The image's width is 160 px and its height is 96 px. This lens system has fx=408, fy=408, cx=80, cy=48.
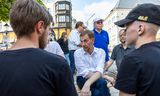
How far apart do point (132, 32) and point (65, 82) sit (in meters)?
0.87

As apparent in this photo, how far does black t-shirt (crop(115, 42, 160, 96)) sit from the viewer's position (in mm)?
3074

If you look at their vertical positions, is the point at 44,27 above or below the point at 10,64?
above

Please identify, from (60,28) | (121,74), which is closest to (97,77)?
(121,74)

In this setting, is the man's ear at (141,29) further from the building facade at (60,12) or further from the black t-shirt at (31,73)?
the building facade at (60,12)

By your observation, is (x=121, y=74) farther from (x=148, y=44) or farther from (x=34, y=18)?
(x=34, y=18)

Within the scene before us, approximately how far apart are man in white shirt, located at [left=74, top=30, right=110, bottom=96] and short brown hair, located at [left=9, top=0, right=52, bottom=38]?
293 cm

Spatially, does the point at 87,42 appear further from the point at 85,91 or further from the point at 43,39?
the point at 43,39

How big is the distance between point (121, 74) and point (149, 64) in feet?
0.77

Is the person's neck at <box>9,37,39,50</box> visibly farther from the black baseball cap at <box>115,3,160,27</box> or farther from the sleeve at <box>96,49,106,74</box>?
the sleeve at <box>96,49,106,74</box>

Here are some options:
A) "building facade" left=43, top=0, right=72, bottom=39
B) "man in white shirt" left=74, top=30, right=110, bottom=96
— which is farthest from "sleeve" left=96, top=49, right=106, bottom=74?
"building facade" left=43, top=0, right=72, bottom=39

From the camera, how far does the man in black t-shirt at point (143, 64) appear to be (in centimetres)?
308

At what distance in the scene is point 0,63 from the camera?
2713 millimetres

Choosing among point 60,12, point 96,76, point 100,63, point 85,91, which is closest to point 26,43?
point 85,91

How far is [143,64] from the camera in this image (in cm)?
307
